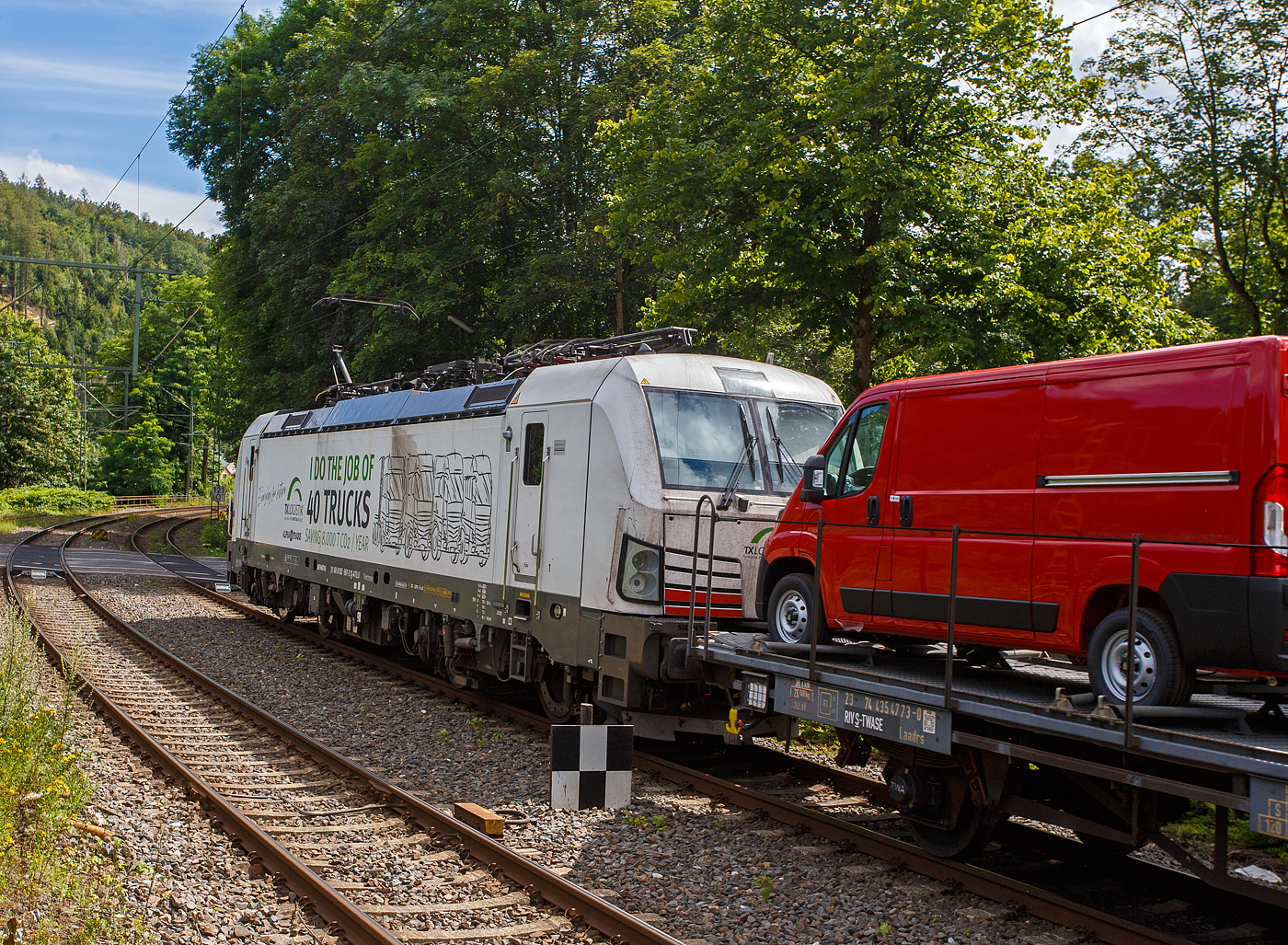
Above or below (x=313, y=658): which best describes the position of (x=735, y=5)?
above

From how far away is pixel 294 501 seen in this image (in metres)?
18.8

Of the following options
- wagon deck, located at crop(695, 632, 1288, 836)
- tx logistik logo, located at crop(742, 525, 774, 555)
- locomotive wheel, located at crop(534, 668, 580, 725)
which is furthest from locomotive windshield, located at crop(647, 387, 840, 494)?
locomotive wheel, located at crop(534, 668, 580, 725)

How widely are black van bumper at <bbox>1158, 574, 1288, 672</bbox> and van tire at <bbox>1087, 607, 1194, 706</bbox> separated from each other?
7 centimetres

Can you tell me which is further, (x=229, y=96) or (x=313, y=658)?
(x=229, y=96)

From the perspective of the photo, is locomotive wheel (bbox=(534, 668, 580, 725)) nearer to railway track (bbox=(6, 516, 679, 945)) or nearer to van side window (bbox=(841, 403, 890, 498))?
railway track (bbox=(6, 516, 679, 945))

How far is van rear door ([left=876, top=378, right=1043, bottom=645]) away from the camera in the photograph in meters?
6.49

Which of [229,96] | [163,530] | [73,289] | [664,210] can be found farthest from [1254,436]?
[73,289]

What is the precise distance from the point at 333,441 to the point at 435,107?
13067mm

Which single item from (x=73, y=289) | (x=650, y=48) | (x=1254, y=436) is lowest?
(x=1254, y=436)

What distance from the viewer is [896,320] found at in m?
15.2

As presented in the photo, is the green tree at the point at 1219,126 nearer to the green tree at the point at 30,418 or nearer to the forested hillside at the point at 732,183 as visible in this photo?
the forested hillside at the point at 732,183

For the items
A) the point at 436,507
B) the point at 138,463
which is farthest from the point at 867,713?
the point at 138,463

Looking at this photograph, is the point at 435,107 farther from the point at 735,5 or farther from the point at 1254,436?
the point at 1254,436

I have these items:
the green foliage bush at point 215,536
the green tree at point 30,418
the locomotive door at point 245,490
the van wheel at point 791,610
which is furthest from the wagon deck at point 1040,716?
the green tree at point 30,418
